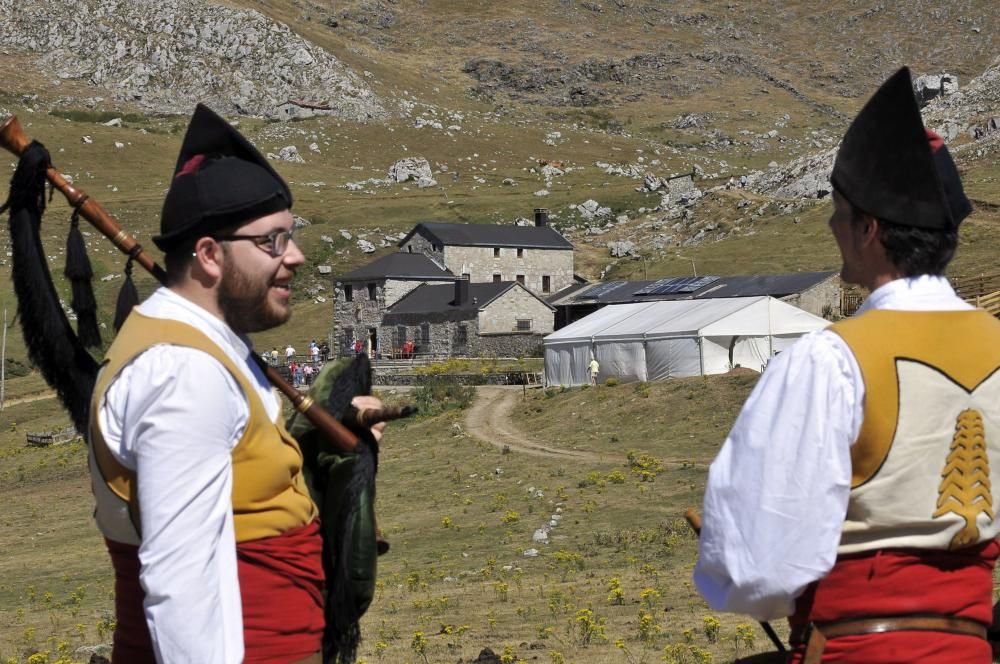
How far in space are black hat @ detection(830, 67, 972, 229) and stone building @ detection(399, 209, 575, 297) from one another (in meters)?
67.7

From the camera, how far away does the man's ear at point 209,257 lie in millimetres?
3682

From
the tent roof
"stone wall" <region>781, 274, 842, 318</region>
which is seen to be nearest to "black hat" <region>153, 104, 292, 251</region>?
the tent roof

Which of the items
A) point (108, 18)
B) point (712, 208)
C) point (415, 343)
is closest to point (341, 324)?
point (415, 343)

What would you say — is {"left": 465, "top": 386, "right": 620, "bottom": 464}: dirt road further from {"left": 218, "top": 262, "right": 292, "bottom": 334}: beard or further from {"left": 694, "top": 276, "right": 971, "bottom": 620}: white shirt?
{"left": 694, "top": 276, "right": 971, "bottom": 620}: white shirt

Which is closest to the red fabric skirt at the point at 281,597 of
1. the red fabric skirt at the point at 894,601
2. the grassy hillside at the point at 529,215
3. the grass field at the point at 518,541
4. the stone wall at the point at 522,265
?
the red fabric skirt at the point at 894,601

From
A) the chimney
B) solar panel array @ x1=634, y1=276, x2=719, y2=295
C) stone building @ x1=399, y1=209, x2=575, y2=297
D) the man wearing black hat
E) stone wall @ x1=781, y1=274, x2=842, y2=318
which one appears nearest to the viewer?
the man wearing black hat

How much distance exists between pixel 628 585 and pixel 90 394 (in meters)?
11.4

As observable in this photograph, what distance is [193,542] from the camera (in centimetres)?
323

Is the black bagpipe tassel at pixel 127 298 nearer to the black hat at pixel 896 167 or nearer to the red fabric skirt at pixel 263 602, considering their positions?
the red fabric skirt at pixel 263 602

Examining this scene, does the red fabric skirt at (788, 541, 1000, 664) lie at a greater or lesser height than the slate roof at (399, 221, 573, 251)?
greater

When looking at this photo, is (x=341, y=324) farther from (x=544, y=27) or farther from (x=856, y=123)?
(x=544, y=27)

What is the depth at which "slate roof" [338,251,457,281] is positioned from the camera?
217 feet

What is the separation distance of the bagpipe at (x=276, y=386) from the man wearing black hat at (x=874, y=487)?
3.57 feet

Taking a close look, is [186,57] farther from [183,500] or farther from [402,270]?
[183,500]
